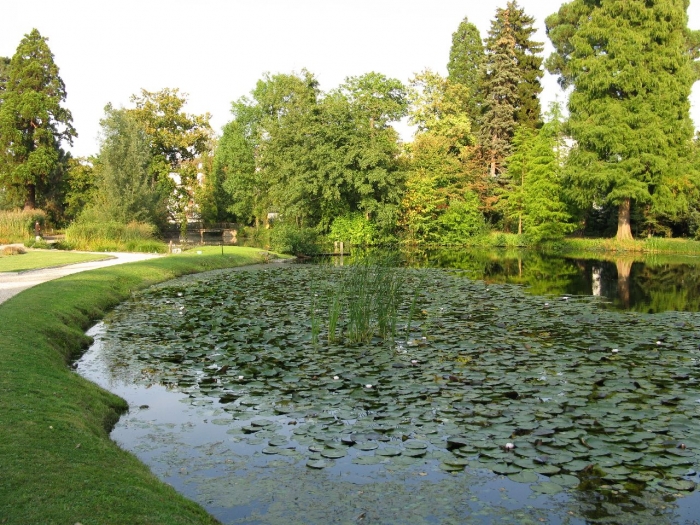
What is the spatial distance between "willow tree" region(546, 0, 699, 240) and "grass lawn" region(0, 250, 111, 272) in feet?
89.5

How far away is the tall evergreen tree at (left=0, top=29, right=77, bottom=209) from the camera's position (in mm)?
43000

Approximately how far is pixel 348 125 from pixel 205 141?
2213cm

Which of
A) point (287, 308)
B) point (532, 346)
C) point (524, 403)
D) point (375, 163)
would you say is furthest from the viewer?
point (375, 163)

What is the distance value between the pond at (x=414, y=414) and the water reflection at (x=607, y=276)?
342cm

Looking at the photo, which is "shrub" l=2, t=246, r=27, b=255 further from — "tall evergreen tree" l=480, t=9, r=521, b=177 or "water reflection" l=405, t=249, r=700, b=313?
"tall evergreen tree" l=480, t=9, r=521, b=177

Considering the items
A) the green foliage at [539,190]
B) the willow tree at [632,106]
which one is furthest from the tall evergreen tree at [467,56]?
the willow tree at [632,106]

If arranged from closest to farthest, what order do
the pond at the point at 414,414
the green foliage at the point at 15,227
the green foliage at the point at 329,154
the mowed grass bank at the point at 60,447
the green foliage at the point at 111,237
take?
the mowed grass bank at the point at 60,447
the pond at the point at 414,414
the green foliage at the point at 111,237
the green foliage at the point at 15,227
the green foliage at the point at 329,154

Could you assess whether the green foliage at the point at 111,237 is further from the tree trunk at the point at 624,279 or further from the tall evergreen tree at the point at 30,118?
the tree trunk at the point at 624,279

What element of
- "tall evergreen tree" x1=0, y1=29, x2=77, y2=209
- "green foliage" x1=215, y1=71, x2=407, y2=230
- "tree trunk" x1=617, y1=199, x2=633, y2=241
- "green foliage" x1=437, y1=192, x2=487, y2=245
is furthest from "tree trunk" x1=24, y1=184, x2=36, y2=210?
"tree trunk" x1=617, y1=199, x2=633, y2=241

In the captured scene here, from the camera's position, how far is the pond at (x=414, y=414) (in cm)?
463

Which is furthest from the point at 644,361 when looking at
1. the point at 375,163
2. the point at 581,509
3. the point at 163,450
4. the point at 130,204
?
the point at 130,204

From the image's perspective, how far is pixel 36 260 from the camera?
70.4 feet

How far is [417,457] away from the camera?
5375 millimetres

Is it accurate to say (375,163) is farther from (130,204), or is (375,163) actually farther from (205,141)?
(205,141)
